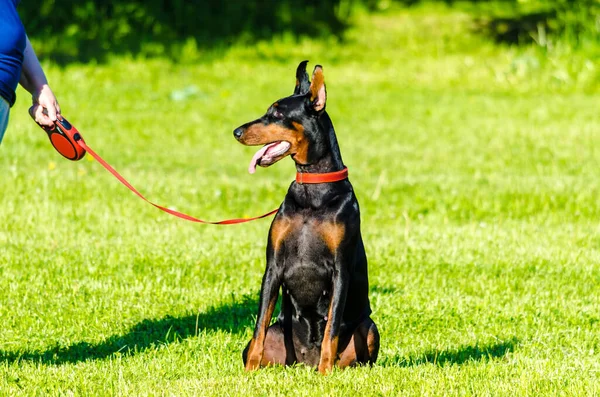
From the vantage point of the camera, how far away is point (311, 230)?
4.86m

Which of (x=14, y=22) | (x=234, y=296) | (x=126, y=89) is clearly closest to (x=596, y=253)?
(x=234, y=296)

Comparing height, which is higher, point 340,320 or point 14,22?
point 14,22

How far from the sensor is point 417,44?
24.2 metres

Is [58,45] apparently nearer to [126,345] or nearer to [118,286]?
[118,286]

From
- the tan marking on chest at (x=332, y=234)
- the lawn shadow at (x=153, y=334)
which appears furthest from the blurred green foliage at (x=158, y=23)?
the tan marking on chest at (x=332, y=234)

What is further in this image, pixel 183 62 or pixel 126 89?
pixel 183 62

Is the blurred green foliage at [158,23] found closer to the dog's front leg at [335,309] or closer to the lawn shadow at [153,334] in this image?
the lawn shadow at [153,334]

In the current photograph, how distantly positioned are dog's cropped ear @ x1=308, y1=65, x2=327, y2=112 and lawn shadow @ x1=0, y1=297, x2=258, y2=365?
1.73 meters

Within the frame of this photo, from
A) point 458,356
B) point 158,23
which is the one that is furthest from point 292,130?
point 158,23

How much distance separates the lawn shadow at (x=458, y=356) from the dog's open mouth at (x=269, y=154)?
1.34 metres

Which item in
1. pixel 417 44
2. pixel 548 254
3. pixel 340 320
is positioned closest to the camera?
pixel 340 320

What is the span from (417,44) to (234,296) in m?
18.1

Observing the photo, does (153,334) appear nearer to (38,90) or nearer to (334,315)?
(334,315)

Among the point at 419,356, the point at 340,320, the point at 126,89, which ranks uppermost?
the point at 126,89
